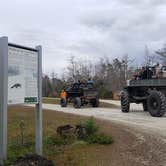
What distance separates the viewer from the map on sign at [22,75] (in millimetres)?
7801

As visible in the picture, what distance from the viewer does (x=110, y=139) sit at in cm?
1003

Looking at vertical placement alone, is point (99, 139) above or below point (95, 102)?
below

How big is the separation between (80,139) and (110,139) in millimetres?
767

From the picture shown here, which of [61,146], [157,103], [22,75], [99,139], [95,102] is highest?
[22,75]

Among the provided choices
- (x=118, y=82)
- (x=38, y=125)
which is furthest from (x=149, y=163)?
(x=118, y=82)

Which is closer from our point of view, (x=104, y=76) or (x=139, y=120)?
(x=139, y=120)

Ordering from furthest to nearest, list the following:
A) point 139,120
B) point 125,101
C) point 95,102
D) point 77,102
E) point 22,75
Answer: point 95,102 → point 77,102 → point 125,101 → point 139,120 → point 22,75

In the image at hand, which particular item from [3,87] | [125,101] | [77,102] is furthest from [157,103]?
[3,87]

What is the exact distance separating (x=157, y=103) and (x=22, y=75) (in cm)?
1196

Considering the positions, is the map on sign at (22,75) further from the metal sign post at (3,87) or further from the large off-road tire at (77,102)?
the large off-road tire at (77,102)

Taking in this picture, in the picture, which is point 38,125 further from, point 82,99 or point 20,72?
point 82,99

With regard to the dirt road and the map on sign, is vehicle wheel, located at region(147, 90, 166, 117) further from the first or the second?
the map on sign

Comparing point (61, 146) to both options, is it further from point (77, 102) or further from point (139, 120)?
point (77, 102)

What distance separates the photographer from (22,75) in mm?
8094
